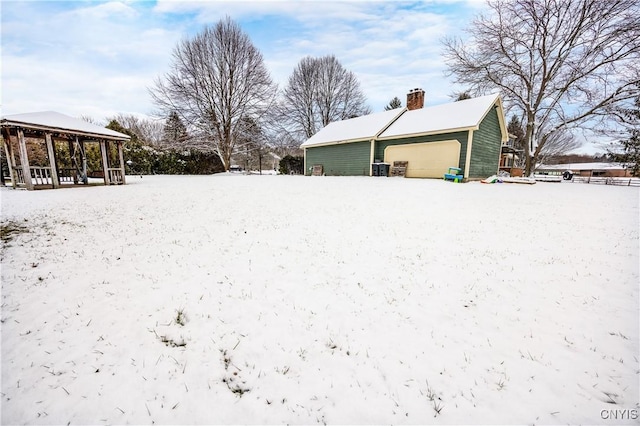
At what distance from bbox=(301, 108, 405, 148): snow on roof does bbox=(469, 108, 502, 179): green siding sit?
5340 millimetres

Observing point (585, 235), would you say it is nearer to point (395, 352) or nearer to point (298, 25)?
point (395, 352)

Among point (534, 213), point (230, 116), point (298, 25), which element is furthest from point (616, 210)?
point (230, 116)

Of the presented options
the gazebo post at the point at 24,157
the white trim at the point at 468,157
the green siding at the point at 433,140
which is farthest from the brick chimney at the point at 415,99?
the gazebo post at the point at 24,157

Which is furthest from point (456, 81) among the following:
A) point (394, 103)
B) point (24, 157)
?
point (24, 157)

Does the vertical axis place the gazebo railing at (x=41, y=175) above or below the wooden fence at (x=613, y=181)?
above

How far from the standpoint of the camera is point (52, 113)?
35.7 feet

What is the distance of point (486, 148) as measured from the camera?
13.6 metres

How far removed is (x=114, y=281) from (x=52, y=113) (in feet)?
43.4

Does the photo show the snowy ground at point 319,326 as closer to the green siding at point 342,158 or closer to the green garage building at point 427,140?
the green garage building at point 427,140

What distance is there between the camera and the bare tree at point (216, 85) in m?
19.9

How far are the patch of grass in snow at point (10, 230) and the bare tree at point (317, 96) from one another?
22.9 meters

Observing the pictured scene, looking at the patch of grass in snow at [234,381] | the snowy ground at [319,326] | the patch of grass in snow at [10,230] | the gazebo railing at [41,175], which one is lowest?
the patch of grass in snow at [234,381]

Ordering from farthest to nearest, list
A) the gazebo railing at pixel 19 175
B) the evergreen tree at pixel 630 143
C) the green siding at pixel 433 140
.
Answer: the evergreen tree at pixel 630 143, the green siding at pixel 433 140, the gazebo railing at pixel 19 175

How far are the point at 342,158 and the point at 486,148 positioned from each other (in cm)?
876
